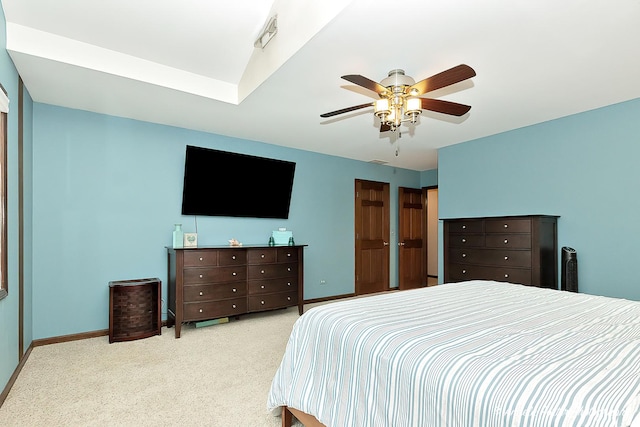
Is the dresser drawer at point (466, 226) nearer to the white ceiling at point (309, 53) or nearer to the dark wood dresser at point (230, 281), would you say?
the white ceiling at point (309, 53)

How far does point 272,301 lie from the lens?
14.5 ft

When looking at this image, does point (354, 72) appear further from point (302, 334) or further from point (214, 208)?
point (214, 208)

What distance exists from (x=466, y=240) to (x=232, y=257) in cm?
289

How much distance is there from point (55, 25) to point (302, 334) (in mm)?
2857

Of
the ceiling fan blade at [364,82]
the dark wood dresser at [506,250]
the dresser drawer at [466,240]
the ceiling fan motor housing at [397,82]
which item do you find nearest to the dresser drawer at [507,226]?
the dark wood dresser at [506,250]

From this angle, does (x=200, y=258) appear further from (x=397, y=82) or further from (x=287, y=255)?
(x=397, y=82)

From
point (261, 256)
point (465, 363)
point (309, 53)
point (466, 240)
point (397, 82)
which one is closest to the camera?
point (465, 363)

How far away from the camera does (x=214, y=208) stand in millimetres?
4484

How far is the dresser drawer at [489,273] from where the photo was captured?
3.69 m

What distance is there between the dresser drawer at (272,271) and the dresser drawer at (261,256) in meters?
0.06

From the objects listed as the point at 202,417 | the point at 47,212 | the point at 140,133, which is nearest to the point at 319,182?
the point at 140,133

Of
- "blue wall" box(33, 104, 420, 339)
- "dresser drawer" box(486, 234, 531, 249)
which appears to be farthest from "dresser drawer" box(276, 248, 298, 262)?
"dresser drawer" box(486, 234, 531, 249)

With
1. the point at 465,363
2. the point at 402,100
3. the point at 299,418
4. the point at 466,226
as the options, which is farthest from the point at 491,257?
the point at 465,363

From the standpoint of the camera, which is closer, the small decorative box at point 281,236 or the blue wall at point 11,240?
the blue wall at point 11,240
